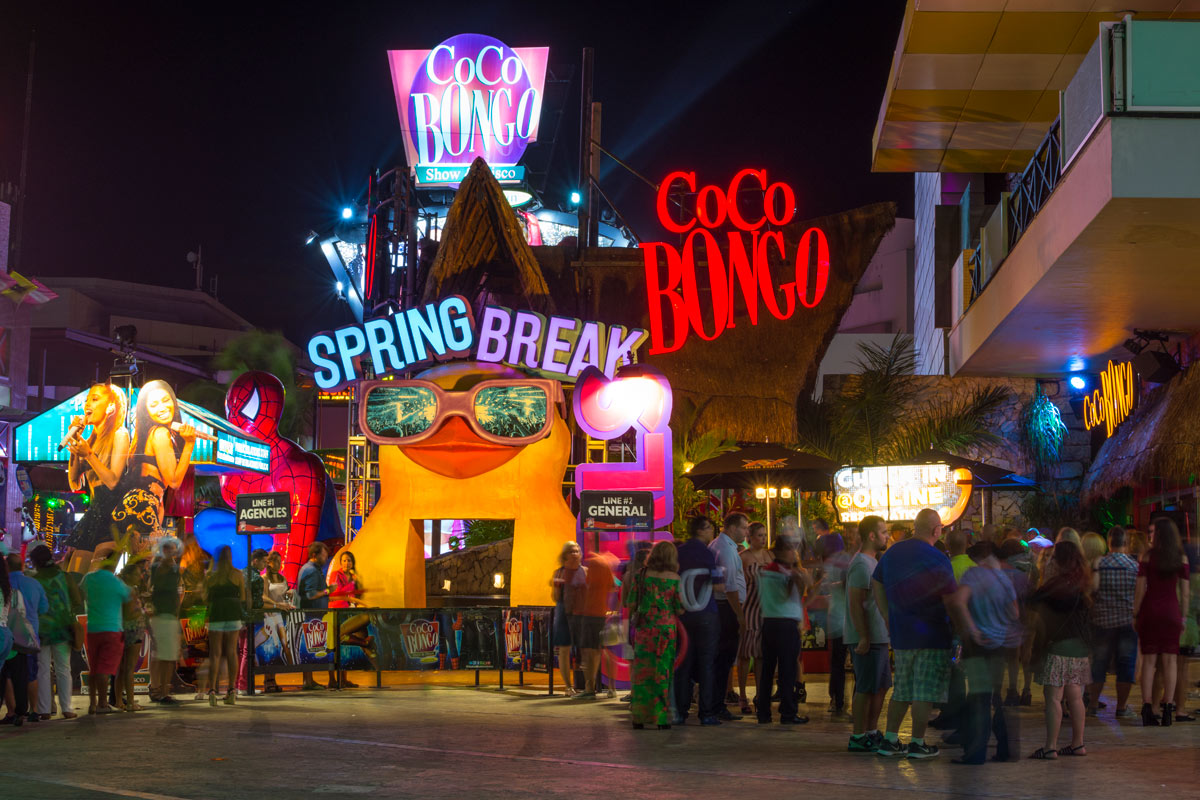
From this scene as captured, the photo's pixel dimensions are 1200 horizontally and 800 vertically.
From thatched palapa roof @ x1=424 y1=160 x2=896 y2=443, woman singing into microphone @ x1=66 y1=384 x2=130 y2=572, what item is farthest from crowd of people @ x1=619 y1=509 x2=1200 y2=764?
thatched palapa roof @ x1=424 y1=160 x2=896 y2=443

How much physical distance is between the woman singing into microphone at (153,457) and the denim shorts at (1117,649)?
12.8 m

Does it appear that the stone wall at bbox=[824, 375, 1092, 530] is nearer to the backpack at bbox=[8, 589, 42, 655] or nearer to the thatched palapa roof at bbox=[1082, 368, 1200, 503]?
the thatched palapa roof at bbox=[1082, 368, 1200, 503]

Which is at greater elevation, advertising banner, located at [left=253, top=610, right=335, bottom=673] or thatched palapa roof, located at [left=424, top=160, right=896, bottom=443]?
thatched palapa roof, located at [left=424, top=160, right=896, bottom=443]

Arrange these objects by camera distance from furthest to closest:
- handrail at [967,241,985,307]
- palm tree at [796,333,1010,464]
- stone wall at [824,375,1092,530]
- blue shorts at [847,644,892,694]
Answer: stone wall at [824,375,1092,530], palm tree at [796,333,1010,464], handrail at [967,241,985,307], blue shorts at [847,644,892,694]

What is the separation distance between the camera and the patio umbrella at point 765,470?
1812cm

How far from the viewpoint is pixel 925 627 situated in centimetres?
875

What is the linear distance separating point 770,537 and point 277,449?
920cm

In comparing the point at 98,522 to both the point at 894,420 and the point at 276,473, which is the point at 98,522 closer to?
the point at 276,473

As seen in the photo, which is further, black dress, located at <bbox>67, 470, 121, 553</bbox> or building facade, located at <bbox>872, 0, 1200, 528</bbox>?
black dress, located at <bbox>67, 470, 121, 553</bbox>

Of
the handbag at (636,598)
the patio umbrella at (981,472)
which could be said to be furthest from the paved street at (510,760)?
the patio umbrella at (981,472)

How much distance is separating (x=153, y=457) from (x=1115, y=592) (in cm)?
1334

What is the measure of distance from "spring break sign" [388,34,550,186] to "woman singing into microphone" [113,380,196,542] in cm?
2242

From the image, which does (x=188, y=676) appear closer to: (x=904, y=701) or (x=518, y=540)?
(x=518, y=540)

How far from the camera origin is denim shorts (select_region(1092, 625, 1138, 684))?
37.0 ft
